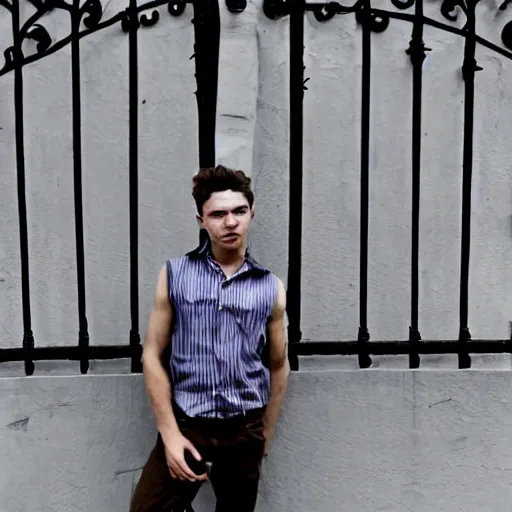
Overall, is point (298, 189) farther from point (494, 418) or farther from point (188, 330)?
point (494, 418)

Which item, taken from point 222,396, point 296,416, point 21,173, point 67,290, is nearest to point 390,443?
point 296,416

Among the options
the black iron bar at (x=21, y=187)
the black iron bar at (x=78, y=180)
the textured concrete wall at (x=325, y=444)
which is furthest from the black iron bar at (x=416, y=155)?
the black iron bar at (x=21, y=187)

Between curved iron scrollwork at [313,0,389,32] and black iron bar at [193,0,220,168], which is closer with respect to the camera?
black iron bar at [193,0,220,168]

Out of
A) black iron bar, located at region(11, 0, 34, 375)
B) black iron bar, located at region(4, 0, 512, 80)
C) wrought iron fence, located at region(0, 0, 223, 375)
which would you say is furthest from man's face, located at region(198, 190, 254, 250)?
black iron bar, located at region(4, 0, 512, 80)

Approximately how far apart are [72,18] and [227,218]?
1.08m

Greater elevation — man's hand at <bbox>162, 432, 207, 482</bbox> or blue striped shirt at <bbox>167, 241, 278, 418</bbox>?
blue striped shirt at <bbox>167, 241, 278, 418</bbox>

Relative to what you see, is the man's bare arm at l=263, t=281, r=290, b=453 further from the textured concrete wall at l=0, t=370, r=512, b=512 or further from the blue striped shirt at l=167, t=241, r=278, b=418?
the textured concrete wall at l=0, t=370, r=512, b=512

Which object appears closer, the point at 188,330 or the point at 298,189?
the point at 188,330

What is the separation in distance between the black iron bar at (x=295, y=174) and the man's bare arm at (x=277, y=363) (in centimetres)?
35

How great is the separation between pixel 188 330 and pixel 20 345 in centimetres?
96

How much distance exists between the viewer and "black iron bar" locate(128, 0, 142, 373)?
3291 mm

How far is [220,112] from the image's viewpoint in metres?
3.48

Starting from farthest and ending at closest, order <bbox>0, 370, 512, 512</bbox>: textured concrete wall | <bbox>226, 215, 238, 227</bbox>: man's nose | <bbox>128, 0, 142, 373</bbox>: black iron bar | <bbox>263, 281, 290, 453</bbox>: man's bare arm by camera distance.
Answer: <bbox>0, 370, 512, 512</bbox>: textured concrete wall → <bbox>128, 0, 142, 373</bbox>: black iron bar → <bbox>263, 281, 290, 453</bbox>: man's bare arm → <bbox>226, 215, 238, 227</bbox>: man's nose

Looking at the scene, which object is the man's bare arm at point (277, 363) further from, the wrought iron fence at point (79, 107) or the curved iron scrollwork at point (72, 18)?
the curved iron scrollwork at point (72, 18)
